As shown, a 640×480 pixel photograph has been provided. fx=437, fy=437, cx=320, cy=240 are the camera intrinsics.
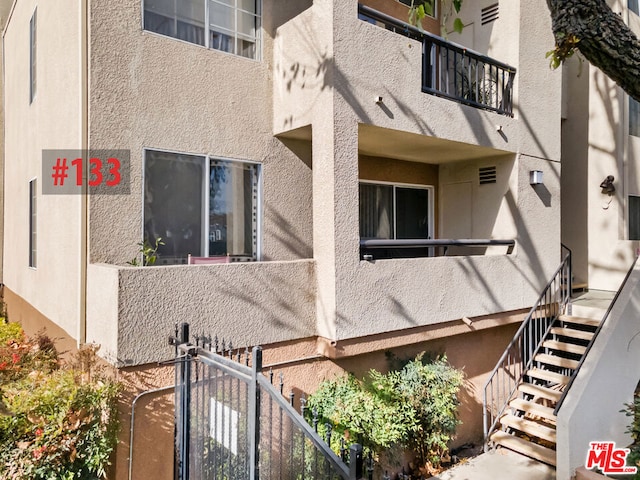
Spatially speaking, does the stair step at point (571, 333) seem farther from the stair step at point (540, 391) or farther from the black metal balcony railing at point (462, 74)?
the black metal balcony railing at point (462, 74)

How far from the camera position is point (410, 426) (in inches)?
243

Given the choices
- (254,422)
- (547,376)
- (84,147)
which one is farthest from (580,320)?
(84,147)

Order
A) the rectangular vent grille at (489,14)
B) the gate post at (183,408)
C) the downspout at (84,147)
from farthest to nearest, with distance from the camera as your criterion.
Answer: the rectangular vent grille at (489,14)
the downspout at (84,147)
the gate post at (183,408)

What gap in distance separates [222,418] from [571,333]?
7465 millimetres

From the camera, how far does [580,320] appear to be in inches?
344

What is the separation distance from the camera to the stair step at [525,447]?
688 centimetres

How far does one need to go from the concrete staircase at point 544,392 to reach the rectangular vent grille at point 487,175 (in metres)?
3.22

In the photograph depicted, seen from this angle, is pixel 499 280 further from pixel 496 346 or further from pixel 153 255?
pixel 153 255

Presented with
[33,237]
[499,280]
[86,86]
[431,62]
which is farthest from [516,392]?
[33,237]

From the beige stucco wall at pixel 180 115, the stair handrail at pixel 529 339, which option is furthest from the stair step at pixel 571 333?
the beige stucco wall at pixel 180 115

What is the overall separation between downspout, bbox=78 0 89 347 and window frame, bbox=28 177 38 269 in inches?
129

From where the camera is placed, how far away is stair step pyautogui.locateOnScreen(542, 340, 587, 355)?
8.09 m

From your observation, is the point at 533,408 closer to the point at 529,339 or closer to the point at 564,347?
the point at 564,347

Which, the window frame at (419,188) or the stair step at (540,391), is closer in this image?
the stair step at (540,391)
